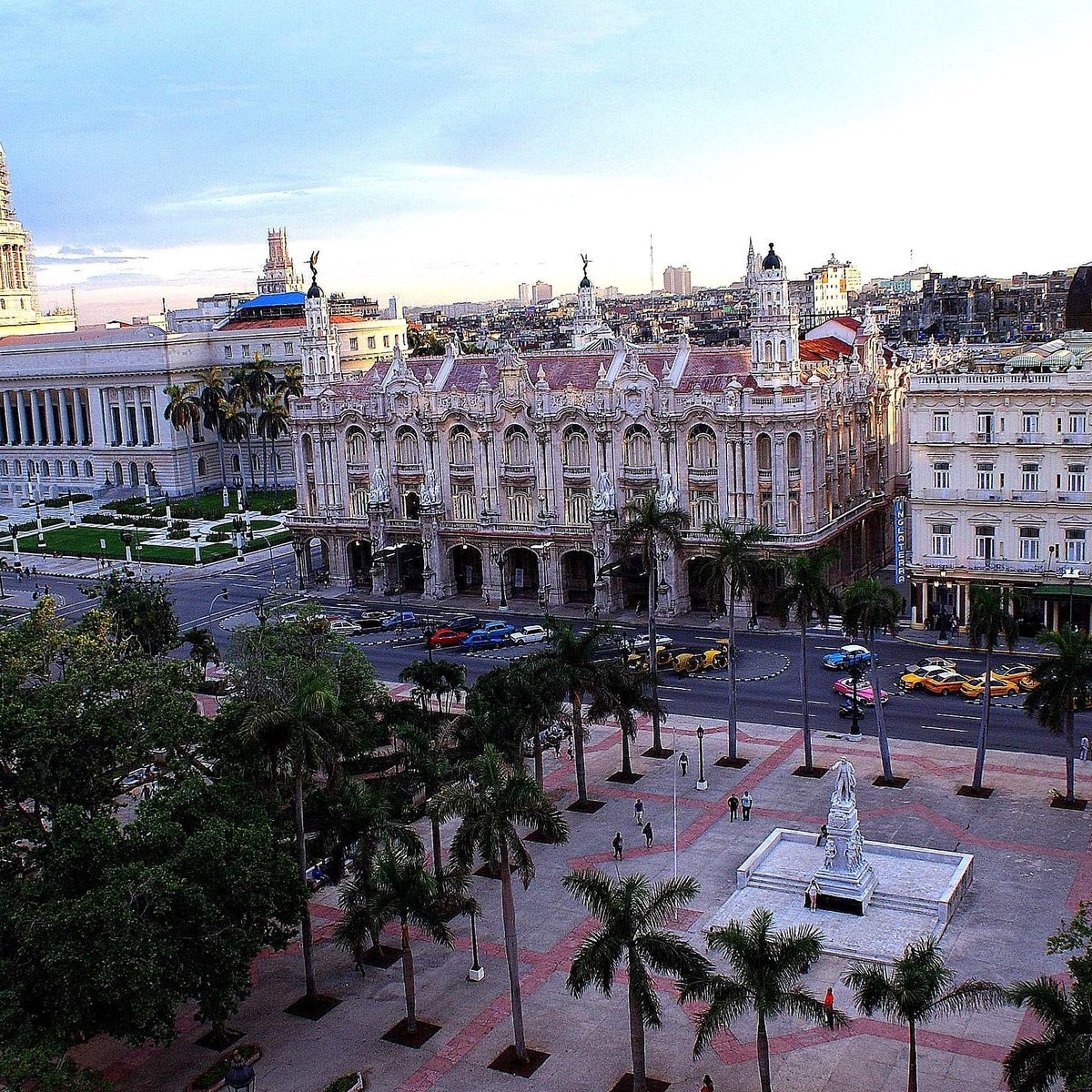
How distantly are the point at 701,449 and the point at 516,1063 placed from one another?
5697 centimetres

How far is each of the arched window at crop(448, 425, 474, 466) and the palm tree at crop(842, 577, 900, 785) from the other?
42912 millimetres

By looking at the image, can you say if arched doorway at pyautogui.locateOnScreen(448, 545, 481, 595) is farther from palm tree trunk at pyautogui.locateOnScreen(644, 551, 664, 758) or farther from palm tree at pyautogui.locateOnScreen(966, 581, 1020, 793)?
palm tree at pyautogui.locateOnScreen(966, 581, 1020, 793)

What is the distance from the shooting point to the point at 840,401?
93125 millimetres

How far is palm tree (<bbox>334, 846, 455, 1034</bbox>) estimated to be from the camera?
128 ft

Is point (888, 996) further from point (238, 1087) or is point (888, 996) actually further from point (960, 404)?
point (960, 404)

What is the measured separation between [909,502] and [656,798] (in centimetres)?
3386

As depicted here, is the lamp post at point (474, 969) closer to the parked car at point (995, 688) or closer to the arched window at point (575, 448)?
the parked car at point (995, 688)

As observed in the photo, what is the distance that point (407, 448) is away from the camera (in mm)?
101375

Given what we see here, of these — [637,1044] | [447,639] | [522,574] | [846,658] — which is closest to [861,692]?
[846,658]

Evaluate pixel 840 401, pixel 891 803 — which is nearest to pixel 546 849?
pixel 891 803

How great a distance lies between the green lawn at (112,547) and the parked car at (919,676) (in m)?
70.1

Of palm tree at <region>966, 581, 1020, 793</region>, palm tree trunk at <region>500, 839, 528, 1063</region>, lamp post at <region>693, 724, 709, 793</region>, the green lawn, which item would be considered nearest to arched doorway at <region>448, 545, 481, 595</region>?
the green lawn

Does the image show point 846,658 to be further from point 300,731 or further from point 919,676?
point 300,731

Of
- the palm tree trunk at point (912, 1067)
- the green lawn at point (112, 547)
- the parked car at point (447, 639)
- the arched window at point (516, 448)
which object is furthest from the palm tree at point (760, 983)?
the green lawn at point (112, 547)
